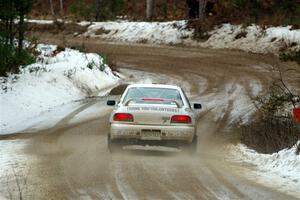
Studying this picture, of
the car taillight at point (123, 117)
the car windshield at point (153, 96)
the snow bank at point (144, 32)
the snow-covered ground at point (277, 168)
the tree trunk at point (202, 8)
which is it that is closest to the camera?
the snow-covered ground at point (277, 168)

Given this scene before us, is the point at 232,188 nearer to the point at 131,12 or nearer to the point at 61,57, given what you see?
the point at 61,57

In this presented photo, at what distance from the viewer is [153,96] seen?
549 inches

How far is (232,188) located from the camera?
10.0 m

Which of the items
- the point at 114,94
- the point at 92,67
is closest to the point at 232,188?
the point at 114,94

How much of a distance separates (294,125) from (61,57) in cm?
1601

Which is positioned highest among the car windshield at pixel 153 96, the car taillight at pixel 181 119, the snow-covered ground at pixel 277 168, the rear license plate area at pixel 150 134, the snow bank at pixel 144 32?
the car windshield at pixel 153 96

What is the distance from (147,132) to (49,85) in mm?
10906

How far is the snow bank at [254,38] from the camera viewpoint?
112 ft

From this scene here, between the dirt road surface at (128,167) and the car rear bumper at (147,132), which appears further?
the car rear bumper at (147,132)

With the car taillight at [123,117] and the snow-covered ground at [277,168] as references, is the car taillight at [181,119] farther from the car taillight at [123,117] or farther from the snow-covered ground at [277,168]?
the snow-covered ground at [277,168]

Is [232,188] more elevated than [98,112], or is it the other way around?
[232,188]

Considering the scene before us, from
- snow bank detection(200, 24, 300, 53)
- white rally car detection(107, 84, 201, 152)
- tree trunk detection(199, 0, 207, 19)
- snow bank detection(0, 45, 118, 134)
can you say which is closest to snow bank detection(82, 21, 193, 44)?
tree trunk detection(199, 0, 207, 19)

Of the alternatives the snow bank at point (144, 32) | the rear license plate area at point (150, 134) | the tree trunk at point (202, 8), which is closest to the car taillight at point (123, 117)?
the rear license plate area at point (150, 134)

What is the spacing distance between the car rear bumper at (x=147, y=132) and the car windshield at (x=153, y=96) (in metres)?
0.72
